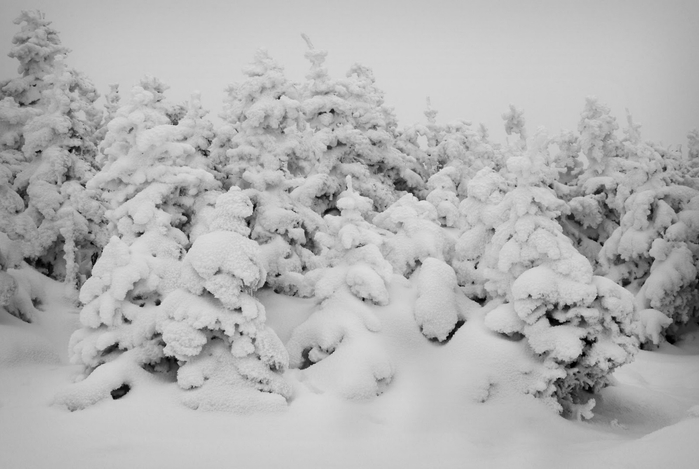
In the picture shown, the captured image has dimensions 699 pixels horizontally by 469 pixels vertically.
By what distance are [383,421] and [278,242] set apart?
673 centimetres

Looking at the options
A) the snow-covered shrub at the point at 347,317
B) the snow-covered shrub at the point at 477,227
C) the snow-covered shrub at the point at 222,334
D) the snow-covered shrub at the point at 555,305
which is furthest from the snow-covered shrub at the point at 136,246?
the snow-covered shrub at the point at 555,305

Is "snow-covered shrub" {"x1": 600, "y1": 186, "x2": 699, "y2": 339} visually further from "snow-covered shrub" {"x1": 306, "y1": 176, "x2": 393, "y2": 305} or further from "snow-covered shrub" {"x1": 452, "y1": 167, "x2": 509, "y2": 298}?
"snow-covered shrub" {"x1": 306, "y1": 176, "x2": 393, "y2": 305}

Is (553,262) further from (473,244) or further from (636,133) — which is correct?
(636,133)

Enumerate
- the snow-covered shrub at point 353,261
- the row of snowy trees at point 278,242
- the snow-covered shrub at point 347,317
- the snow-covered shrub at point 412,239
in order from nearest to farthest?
the row of snowy trees at point 278,242, the snow-covered shrub at point 347,317, the snow-covered shrub at point 353,261, the snow-covered shrub at point 412,239

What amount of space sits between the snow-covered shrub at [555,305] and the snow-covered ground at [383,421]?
0.71 metres

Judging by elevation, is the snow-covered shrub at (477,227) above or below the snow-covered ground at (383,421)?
above

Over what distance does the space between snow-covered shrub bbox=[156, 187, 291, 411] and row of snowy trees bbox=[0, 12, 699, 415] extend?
0.04m

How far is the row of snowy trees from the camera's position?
→ 11.4 metres

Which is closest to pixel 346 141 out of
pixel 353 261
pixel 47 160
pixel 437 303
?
pixel 353 261

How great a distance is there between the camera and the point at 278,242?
1577 centimetres

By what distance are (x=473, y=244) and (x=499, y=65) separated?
11.1 metres

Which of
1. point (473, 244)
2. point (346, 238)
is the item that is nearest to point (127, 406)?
point (346, 238)

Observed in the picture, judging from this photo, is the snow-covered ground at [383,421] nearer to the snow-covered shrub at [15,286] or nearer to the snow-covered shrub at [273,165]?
the snow-covered shrub at [15,286]

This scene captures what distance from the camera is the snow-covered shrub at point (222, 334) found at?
35.6 ft
